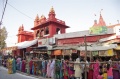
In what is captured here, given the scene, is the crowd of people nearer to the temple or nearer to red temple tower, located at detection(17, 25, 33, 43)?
the temple

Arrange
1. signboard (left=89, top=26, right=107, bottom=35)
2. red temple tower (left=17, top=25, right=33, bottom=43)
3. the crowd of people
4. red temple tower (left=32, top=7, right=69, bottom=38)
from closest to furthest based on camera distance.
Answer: the crowd of people
signboard (left=89, top=26, right=107, bottom=35)
red temple tower (left=32, top=7, right=69, bottom=38)
red temple tower (left=17, top=25, right=33, bottom=43)

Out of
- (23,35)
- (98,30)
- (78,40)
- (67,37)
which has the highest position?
(23,35)

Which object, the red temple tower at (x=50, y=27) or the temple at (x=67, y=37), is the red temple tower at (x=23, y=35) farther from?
the red temple tower at (x=50, y=27)

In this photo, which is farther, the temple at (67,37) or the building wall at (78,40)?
the building wall at (78,40)

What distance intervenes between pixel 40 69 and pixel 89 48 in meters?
4.57

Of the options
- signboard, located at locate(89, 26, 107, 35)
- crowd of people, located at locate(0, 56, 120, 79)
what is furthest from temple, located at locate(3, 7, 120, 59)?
crowd of people, located at locate(0, 56, 120, 79)

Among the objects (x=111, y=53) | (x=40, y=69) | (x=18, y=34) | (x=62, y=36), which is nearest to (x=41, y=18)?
(x=18, y=34)

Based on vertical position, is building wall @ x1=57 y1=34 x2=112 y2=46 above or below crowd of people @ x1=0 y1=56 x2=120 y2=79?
above

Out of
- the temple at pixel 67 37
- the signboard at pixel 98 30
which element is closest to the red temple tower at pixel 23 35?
the temple at pixel 67 37

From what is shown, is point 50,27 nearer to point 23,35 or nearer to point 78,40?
point 78,40

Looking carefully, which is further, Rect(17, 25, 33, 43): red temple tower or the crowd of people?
Rect(17, 25, 33, 43): red temple tower

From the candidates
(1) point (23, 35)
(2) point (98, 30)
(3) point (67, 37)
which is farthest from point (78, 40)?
(1) point (23, 35)

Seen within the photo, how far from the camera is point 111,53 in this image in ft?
42.9

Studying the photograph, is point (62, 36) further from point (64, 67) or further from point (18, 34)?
point (18, 34)
